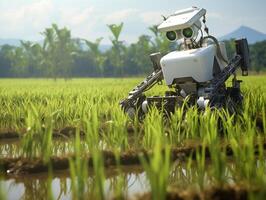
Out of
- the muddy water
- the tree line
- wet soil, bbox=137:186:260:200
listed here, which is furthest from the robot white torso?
the tree line

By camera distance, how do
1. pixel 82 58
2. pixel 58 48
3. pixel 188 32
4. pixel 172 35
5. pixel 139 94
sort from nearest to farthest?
1. pixel 188 32
2. pixel 172 35
3. pixel 139 94
4. pixel 58 48
5. pixel 82 58

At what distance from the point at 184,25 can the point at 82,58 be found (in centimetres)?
5414

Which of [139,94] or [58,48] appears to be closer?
[139,94]

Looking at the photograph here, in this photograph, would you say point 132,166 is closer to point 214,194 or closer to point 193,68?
point 214,194


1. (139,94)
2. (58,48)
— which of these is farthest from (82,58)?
(139,94)

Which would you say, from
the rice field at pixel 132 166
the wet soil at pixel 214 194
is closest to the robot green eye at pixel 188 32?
the rice field at pixel 132 166

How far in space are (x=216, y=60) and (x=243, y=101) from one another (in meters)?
0.63

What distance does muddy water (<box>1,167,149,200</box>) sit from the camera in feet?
9.29

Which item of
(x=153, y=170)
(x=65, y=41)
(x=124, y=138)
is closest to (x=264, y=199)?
(x=153, y=170)

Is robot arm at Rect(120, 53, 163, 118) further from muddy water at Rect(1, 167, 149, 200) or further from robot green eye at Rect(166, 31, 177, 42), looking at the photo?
muddy water at Rect(1, 167, 149, 200)

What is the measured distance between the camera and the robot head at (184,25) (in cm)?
551

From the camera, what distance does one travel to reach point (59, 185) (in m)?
3.12

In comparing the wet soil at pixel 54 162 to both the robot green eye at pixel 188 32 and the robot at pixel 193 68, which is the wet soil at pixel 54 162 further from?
the robot green eye at pixel 188 32

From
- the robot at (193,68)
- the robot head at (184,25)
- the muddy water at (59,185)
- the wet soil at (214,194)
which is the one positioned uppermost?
the robot head at (184,25)
